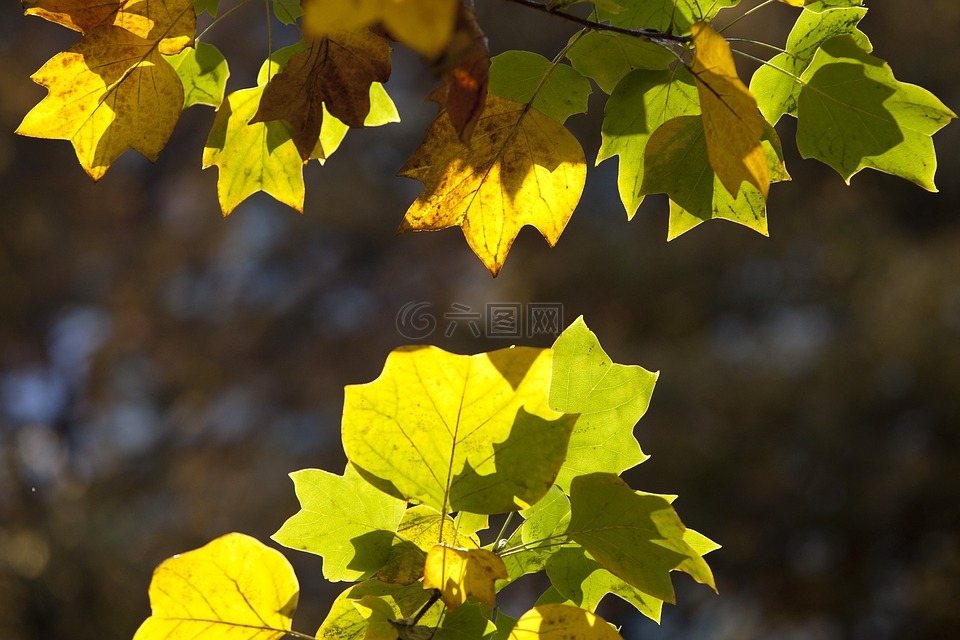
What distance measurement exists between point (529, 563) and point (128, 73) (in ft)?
1.22

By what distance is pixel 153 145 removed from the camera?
513 mm

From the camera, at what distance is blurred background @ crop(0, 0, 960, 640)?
15.1 feet

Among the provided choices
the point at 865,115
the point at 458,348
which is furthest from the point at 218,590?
the point at 458,348

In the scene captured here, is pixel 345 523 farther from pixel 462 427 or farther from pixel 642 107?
pixel 642 107

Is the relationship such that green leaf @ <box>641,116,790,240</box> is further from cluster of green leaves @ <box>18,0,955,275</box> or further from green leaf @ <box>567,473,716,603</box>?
green leaf @ <box>567,473,716,603</box>

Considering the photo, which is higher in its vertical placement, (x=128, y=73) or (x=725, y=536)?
(x=128, y=73)

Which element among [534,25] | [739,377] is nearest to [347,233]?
[534,25]

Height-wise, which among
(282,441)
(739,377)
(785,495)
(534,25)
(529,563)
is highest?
(529,563)

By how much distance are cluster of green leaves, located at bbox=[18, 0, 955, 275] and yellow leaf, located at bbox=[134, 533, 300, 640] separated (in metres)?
0.21

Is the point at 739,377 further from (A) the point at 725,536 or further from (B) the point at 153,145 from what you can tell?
(B) the point at 153,145

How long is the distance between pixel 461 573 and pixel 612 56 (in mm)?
317

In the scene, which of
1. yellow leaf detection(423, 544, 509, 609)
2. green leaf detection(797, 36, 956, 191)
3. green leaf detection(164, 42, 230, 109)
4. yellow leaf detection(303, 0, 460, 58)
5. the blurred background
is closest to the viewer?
yellow leaf detection(303, 0, 460, 58)

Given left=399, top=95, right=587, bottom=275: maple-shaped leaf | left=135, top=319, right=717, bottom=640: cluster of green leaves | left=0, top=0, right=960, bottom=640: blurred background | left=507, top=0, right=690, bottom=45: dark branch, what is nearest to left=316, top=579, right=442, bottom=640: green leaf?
left=135, top=319, right=717, bottom=640: cluster of green leaves

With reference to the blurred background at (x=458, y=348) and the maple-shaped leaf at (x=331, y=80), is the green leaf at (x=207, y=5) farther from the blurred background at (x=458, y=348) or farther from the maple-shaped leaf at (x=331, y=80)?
the blurred background at (x=458, y=348)
